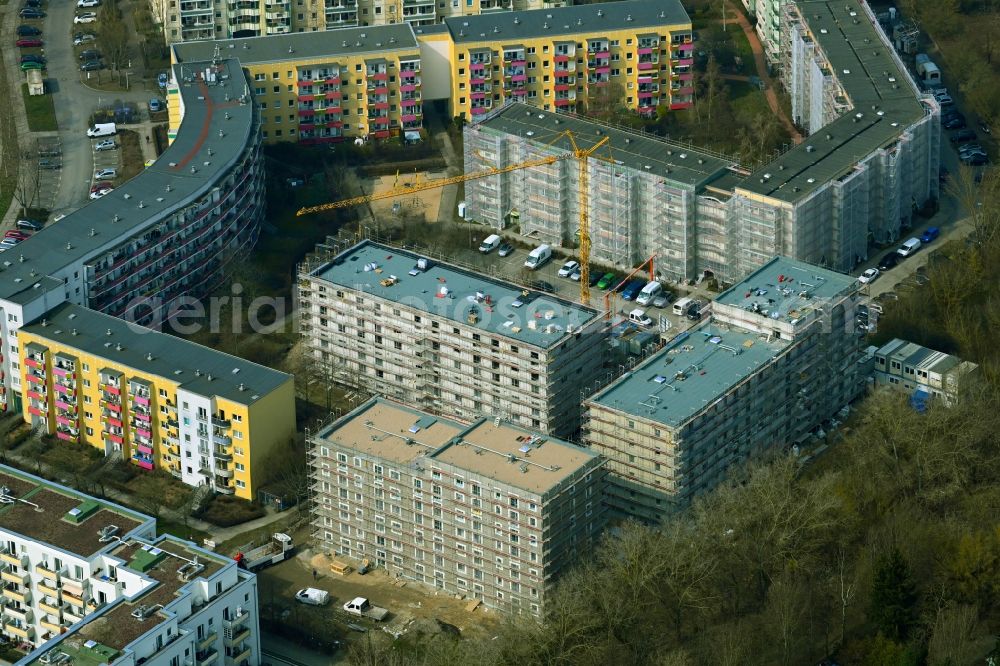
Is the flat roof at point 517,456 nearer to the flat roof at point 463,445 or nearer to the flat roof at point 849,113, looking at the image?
the flat roof at point 463,445

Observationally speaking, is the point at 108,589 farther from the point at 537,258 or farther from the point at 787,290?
the point at 537,258

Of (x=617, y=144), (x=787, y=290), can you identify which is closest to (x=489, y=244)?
(x=617, y=144)

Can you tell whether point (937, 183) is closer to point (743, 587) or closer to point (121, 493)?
point (743, 587)

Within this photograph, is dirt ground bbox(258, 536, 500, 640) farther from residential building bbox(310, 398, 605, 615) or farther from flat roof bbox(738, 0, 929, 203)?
flat roof bbox(738, 0, 929, 203)

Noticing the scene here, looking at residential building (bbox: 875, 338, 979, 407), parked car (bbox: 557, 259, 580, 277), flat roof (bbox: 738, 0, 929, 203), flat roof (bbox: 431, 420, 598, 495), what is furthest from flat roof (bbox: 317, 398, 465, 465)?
flat roof (bbox: 738, 0, 929, 203)

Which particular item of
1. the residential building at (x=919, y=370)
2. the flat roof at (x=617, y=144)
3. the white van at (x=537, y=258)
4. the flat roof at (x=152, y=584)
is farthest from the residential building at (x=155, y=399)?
the residential building at (x=919, y=370)
